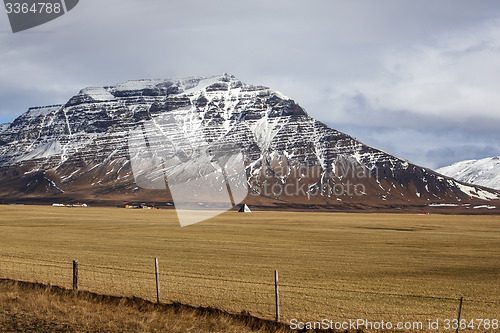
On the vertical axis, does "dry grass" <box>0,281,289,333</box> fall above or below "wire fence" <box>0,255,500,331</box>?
above

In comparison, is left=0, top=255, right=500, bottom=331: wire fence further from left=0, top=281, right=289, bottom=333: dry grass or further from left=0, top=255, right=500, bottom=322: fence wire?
left=0, top=281, right=289, bottom=333: dry grass

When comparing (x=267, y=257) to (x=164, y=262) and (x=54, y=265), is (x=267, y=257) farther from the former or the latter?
(x=54, y=265)

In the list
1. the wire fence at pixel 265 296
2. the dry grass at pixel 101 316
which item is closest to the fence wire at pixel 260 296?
the wire fence at pixel 265 296

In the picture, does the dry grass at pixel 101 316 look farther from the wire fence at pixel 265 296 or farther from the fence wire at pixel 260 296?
the fence wire at pixel 260 296

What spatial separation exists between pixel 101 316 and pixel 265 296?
24.7 feet

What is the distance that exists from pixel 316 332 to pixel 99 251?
26.7 meters

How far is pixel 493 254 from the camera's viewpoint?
3975cm

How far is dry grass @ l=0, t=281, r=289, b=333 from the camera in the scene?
13.5 m

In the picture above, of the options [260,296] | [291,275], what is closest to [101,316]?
[260,296]

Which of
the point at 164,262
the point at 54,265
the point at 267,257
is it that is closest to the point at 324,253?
the point at 267,257

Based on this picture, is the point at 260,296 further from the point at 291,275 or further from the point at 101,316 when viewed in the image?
the point at 101,316

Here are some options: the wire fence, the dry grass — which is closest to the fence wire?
the wire fence

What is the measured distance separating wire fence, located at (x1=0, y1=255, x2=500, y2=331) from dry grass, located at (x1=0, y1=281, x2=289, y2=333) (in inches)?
64.9

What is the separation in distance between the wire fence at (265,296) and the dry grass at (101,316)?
1.65m
